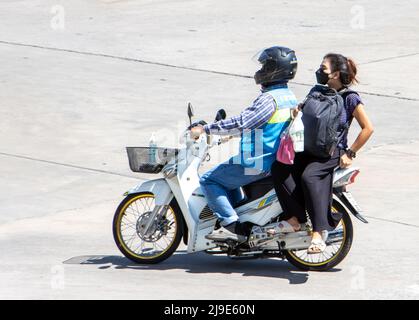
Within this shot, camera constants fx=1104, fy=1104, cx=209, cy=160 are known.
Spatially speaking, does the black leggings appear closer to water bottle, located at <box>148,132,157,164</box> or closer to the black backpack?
the black backpack

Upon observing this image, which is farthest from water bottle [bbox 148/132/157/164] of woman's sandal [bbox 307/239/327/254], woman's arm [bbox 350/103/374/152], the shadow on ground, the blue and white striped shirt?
woman's arm [bbox 350/103/374/152]

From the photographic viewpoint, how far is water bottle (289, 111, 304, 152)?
8289 millimetres

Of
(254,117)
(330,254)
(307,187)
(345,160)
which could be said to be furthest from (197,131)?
(330,254)

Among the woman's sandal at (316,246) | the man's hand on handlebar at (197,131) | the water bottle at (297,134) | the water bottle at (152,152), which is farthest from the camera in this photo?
the water bottle at (152,152)

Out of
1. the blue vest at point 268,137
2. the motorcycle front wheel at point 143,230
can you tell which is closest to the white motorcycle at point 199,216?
the motorcycle front wheel at point 143,230

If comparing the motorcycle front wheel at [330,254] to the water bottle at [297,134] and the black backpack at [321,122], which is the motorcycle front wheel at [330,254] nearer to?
the black backpack at [321,122]

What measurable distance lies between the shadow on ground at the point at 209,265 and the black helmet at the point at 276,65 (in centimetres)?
156

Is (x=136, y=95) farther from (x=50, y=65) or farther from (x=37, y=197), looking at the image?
(x=37, y=197)

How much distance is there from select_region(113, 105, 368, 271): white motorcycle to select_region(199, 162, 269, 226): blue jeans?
100mm

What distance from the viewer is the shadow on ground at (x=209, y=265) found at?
8930mm

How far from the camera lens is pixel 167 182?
355 inches
